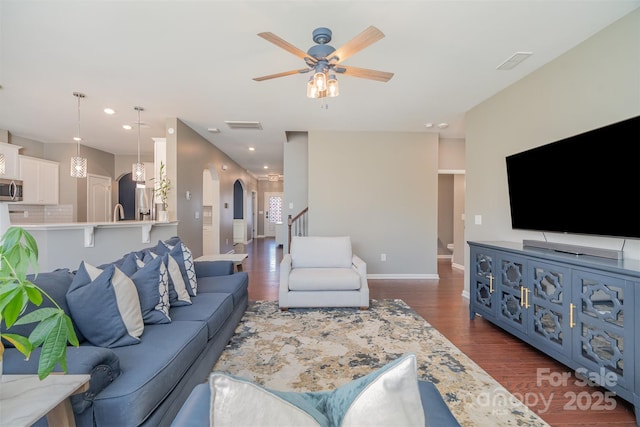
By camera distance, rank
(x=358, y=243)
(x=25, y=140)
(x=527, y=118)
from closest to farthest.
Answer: (x=527, y=118) < (x=358, y=243) < (x=25, y=140)

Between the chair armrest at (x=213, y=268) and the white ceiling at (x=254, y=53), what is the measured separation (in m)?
2.11

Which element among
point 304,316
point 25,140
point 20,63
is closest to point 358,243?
point 304,316

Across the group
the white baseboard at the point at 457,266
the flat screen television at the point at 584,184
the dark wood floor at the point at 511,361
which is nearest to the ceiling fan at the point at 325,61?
the flat screen television at the point at 584,184

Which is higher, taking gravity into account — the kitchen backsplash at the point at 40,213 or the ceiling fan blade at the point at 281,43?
the ceiling fan blade at the point at 281,43

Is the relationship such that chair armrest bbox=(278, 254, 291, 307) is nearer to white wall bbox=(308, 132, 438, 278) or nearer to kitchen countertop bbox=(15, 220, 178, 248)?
white wall bbox=(308, 132, 438, 278)

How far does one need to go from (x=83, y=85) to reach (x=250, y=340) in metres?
3.54

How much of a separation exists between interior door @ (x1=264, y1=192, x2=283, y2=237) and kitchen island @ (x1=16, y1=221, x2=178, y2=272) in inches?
368

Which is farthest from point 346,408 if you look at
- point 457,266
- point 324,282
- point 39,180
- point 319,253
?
point 39,180

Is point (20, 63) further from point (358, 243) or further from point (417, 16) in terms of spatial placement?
point (358, 243)

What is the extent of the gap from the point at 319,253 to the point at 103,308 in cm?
269

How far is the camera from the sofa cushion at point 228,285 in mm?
2842

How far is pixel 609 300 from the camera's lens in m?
1.87

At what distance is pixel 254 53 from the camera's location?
269cm

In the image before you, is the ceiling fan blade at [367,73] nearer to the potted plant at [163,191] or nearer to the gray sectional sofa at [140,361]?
the gray sectional sofa at [140,361]
